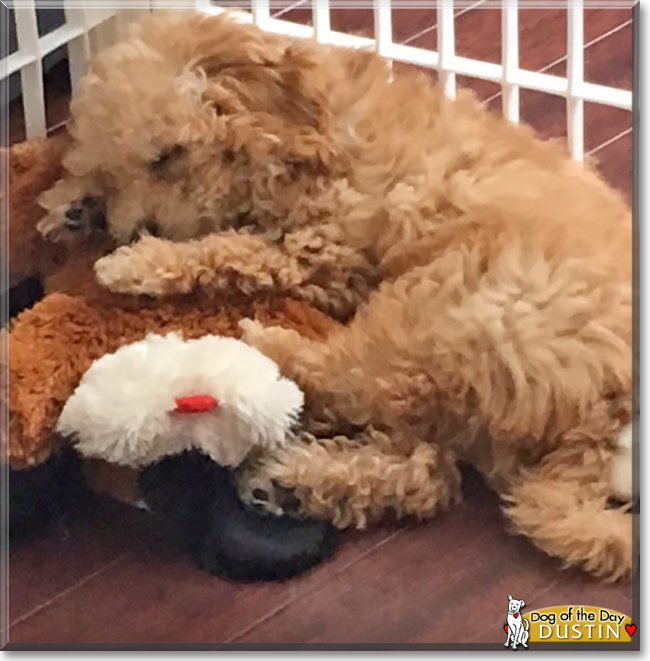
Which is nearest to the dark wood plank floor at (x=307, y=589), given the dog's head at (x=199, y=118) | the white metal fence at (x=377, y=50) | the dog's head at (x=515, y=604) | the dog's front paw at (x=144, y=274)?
the dog's head at (x=515, y=604)

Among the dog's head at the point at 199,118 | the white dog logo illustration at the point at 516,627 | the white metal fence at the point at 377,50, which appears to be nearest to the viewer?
the white dog logo illustration at the point at 516,627

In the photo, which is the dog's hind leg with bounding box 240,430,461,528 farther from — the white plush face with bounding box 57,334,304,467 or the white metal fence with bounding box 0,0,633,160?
the white metal fence with bounding box 0,0,633,160

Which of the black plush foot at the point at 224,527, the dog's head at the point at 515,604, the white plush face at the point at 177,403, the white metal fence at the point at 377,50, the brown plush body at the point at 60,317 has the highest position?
the white metal fence at the point at 377,50

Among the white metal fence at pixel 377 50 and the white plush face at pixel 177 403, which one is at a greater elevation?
the white metal fence at pixel 377 50

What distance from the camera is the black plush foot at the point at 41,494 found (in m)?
1.24

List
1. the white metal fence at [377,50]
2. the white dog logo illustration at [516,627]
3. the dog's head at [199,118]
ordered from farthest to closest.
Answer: the white metal fence at [377,50]
the dog's head at [199,118]
the white dog logo illustration at [516,627]

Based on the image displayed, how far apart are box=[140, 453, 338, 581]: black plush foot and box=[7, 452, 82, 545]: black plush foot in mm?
97

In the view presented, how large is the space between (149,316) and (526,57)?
90 centimetres

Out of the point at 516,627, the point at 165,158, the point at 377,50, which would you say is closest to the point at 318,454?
the point at 516,627

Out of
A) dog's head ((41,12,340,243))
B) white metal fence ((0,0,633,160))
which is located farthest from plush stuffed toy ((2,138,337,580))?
white metal fence ((0,0,633,160))

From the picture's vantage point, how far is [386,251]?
1.33 meters

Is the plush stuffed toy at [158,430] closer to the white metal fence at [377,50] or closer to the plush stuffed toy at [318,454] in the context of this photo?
the plush stuffed toy at [318,454]

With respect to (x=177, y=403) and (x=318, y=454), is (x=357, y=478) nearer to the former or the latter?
(x=318, y=454)

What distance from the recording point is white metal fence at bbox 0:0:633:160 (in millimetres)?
1486
